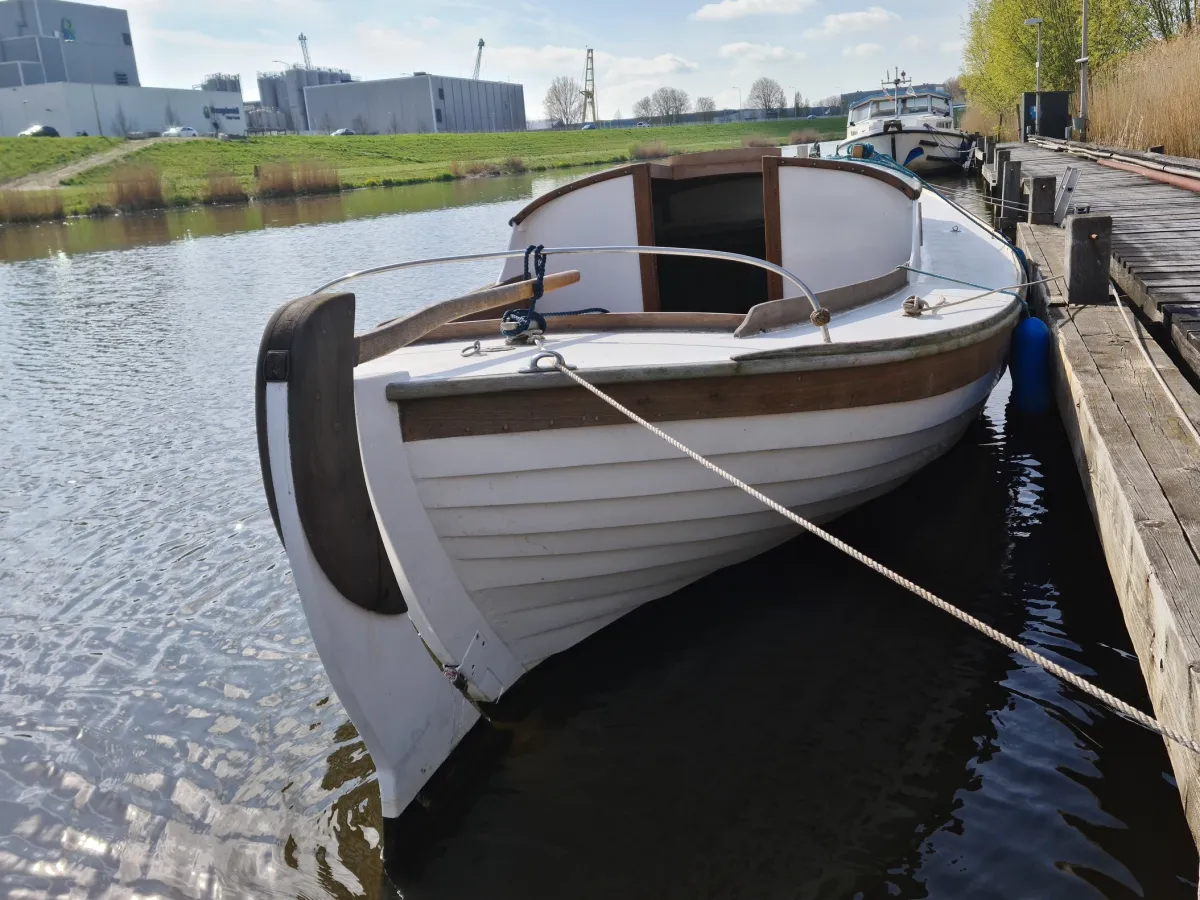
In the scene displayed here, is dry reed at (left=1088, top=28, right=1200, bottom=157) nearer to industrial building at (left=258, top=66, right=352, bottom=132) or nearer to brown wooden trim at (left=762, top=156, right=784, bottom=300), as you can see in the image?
brown wooden trim at (left=762, top=156, right=784, bottom=300)

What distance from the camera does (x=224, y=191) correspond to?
36219 mm

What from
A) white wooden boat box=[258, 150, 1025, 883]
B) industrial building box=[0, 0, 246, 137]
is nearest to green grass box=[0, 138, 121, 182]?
industrial building box=[0, 0, 246, 137]

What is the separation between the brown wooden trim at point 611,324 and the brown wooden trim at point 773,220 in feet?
4.56

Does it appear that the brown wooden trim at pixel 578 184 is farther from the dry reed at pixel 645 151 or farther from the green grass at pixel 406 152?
the dry reed at pixel 645 151

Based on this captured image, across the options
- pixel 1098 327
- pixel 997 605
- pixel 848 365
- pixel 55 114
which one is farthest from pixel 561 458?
pixel 55 114

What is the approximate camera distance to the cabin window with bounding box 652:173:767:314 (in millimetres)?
6652

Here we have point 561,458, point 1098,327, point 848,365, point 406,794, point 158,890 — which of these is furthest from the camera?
point 1098,327

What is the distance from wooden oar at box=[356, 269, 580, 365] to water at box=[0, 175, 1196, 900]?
1.66 metres

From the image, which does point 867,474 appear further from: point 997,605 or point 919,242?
point 919,242

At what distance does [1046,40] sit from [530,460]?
3174 cm

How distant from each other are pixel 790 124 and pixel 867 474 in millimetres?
79385

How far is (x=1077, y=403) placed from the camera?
5074mm

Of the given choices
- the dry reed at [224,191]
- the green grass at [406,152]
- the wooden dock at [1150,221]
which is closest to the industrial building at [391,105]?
the green grass at [406,152]

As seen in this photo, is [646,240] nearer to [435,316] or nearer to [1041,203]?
[435,316]
